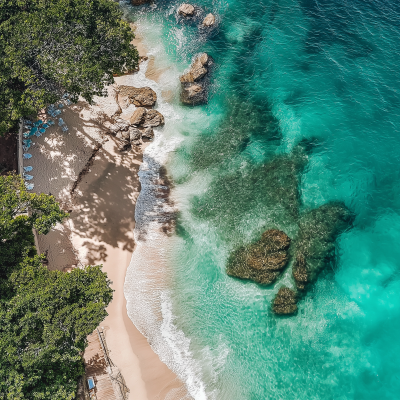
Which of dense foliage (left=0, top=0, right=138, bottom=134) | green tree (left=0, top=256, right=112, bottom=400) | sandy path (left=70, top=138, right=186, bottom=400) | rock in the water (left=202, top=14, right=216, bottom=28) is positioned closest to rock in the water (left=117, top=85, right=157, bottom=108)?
dense foliage (left=0, top=0, right=138, bottom=134)

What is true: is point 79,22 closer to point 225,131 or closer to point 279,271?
point 225,131

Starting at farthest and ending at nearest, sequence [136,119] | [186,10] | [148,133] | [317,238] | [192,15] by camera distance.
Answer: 1. [192,15]
2. [186,10]
3. [136,119]
4. [148,133]
5. [317,238]

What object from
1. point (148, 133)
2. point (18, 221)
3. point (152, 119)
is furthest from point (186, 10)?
point (18, 221)

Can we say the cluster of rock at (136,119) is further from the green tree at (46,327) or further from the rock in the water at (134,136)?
the green tree at (46,327)

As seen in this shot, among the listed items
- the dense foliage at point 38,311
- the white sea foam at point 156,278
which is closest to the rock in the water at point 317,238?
the white sea foam at point 156,278

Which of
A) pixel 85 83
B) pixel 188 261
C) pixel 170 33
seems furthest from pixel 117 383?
pixel 170 33

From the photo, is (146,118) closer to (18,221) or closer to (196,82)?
(196,82)
